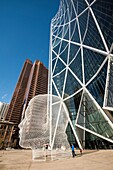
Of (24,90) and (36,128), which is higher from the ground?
(24,90)

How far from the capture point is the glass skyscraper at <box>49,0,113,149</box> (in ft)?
59.0

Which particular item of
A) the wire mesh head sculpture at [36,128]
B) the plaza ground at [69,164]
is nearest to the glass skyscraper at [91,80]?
the wire mesh head sculpture at [36,128]

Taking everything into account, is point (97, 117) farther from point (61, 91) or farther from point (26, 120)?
point (61, 91)

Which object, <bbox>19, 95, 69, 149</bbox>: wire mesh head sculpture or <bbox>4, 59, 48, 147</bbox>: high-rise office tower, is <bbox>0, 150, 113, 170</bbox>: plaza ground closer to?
<bbox>19, 95, 69, 149</bbox>: wire mesh head sculpture

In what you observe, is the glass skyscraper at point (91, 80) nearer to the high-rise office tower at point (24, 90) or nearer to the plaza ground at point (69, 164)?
the plaza ground at point (69, 164)

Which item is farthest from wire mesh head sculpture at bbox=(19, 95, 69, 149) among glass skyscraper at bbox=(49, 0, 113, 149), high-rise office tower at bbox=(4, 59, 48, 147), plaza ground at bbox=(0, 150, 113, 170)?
high-rise office tower at bbox=(4, 59, 48, 147)

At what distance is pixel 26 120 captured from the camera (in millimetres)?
15492

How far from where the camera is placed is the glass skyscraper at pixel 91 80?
18.0 m

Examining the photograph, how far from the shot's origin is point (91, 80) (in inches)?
889

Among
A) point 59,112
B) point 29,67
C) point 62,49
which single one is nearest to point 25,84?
point 29,67

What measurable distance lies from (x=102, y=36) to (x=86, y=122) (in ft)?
50.7

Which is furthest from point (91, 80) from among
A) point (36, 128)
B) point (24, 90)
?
point (24, 90)

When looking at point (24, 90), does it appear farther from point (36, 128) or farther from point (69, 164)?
point (69, 164)

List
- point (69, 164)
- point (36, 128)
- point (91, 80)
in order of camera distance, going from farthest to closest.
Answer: point (91, 80) < point (36, 128) < point (69, 164)
